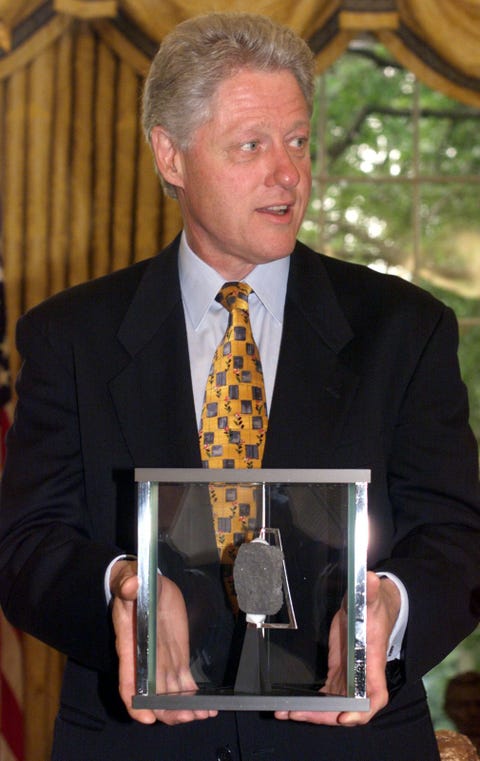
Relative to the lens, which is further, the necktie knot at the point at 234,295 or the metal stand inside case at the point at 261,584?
the necktie knot at the point at 234,295

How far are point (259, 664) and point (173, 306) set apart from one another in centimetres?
68

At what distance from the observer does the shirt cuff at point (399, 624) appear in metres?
1.50

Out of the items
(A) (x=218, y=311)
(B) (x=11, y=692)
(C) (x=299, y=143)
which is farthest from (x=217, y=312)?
(B) (x=11, y=692)

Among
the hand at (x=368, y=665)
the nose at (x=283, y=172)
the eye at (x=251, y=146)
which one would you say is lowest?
the hand at (x=368, y=665)

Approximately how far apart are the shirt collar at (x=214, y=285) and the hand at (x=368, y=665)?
59cm

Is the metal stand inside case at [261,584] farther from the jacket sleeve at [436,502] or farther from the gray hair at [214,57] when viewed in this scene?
the gray hair at [214,57]

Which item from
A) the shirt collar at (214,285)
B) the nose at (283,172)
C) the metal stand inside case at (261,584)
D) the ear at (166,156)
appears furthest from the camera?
the ear at (166,156)

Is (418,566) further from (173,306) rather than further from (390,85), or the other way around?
(390,85)

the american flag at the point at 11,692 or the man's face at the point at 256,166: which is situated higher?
the man's face at the point at 256,166

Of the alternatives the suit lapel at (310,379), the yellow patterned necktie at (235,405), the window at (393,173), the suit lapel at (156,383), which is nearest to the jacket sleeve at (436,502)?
the suit lapel at (310,379)

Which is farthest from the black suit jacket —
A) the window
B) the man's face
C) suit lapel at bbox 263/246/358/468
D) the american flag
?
the window

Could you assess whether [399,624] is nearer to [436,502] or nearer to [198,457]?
[436,502]

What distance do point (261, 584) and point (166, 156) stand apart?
0.90 metres

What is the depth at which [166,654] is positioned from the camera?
1.35 m
